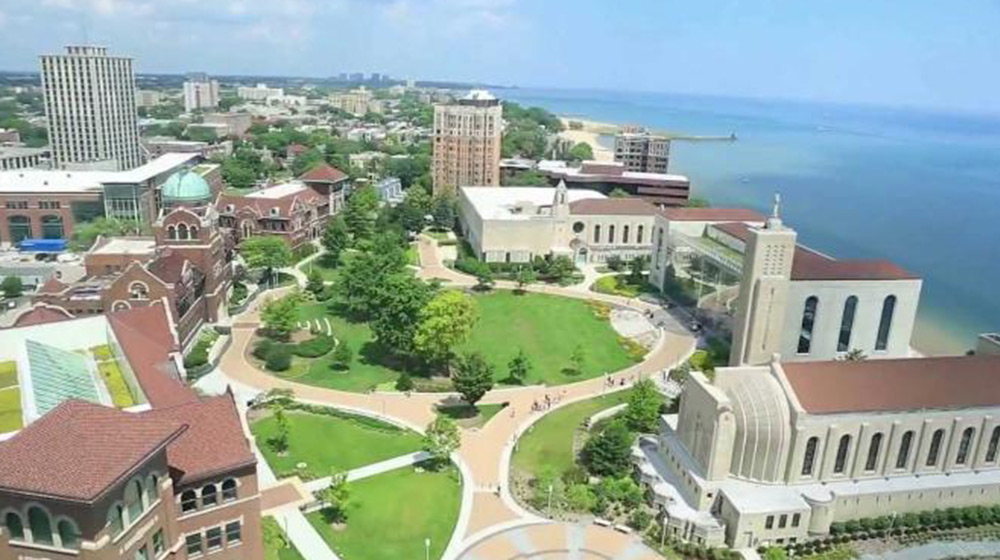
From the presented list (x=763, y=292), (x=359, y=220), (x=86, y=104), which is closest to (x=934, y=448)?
(x=763, y=292)

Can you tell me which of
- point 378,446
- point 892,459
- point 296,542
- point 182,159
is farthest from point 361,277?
point 182,159

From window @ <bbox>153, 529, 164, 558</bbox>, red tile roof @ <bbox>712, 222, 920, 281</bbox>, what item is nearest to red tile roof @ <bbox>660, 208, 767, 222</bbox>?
red tile roof @ <bbox>712, 222, 920, 281</bbox>

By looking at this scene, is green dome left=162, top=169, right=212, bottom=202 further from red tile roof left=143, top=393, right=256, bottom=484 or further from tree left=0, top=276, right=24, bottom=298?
red tile roof left=143, top=393, right=256, bottom=484

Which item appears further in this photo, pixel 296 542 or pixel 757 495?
pixel 757 495

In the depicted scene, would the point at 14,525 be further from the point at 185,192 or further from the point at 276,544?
the point at 185,192

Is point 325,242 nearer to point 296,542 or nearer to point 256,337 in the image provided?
point 256,337

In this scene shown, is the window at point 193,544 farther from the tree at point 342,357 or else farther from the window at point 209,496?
the tree at point 342,357
